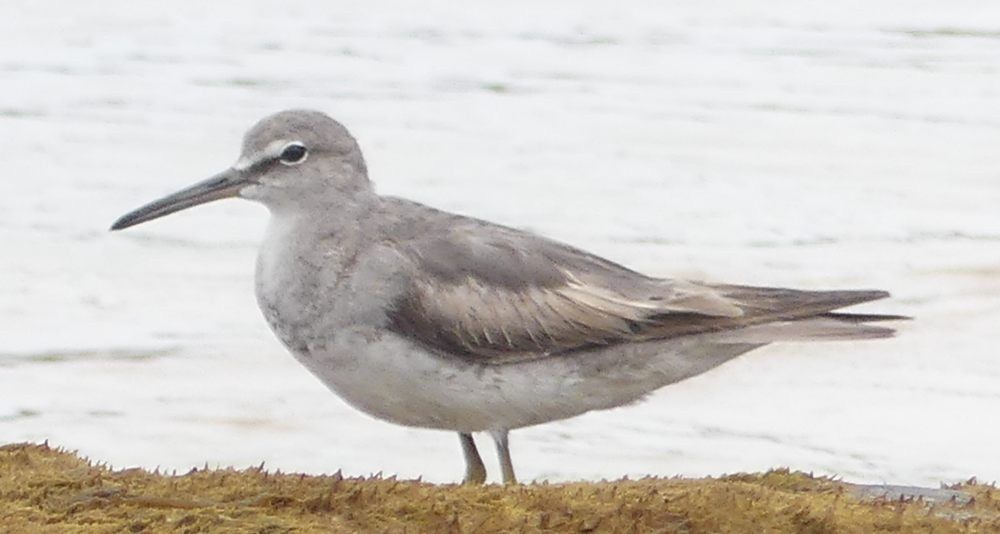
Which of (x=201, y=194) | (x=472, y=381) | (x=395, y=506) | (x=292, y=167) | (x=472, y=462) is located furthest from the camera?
(x=201, y=194)

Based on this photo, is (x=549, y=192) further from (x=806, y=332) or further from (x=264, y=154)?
(x=806, y=332)

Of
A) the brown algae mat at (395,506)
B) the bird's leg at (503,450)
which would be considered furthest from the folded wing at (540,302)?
the brown algae mat at (395,506)

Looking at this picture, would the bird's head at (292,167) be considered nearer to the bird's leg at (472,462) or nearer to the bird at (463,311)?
the bird at (463,311)

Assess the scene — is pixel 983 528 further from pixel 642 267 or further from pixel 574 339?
pixel 642 267

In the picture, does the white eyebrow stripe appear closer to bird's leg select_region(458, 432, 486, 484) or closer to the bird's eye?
the bird's eye

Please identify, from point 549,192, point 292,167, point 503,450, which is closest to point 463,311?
point 503,450

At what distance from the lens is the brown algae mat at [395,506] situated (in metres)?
6.24

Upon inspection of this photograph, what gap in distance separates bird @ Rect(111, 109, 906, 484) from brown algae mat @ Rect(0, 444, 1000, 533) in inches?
57.4

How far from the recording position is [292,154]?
9336mm

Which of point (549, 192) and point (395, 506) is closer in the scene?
point (395, 506)

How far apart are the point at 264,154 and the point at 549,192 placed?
6633 millimetres

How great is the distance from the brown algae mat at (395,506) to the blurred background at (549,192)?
4517 millimetres

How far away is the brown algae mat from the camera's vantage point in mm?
6242

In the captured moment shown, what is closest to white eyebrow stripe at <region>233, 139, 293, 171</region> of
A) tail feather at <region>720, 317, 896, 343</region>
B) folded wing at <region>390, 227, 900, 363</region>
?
folded wing at <region>390, 227, 900, 363</region>
